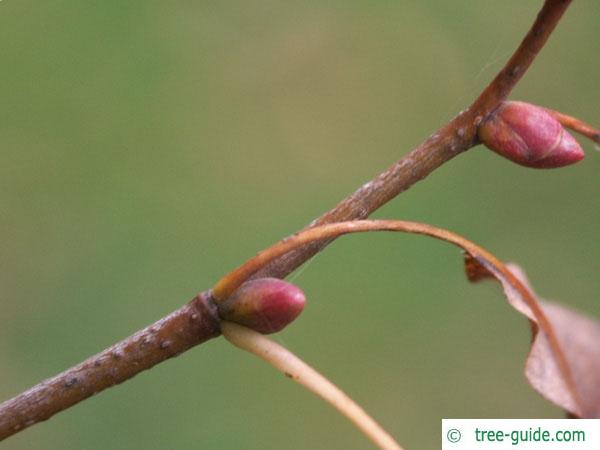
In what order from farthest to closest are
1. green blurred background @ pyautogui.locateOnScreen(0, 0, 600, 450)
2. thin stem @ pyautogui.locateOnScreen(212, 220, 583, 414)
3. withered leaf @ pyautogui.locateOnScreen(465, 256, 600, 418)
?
green blurred background @ pyautogui.locateOnScreen(0, 0, 600, 450) → withered leaf @ pyautogui.locateOnScreen(465, 256, 600, 418) → thin stem @ pyautogui.locateOnScreen(212, 220, 583, 414)

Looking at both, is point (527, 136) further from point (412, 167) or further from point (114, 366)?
point (114, 366)

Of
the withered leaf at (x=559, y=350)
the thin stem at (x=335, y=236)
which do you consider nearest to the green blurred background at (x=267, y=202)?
the withered leaf at (x=559, y=350)

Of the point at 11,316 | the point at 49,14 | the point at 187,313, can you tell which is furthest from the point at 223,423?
the point at 187,313


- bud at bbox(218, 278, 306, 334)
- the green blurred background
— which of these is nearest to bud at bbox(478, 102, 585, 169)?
bud at bbox(218, 278, 306, 334)

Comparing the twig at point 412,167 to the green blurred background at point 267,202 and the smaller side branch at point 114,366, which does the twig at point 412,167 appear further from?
the green blurred background at point 267,202

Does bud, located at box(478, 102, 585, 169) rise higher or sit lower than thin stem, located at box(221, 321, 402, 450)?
higher

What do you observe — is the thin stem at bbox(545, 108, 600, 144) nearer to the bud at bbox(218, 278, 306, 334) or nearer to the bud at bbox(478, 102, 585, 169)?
the bud at bbox(478, 102, 585, 169)

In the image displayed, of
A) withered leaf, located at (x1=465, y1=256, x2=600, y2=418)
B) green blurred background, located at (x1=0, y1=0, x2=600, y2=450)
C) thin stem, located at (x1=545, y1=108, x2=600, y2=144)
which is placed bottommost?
withered leaf, located at (x1=465, y1=256, x2=600, y2=418)
